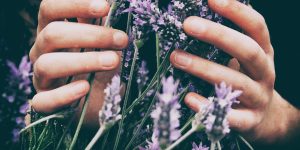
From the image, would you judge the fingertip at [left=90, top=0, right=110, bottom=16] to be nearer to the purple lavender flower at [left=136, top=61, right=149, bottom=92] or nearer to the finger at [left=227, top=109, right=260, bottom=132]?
the purple lavender flower at [left=136, top=61, right=149, bottom=92]

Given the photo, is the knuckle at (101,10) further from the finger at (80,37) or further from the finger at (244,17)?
the finger at (244,17)

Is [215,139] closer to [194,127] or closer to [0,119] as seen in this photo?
[194,127]

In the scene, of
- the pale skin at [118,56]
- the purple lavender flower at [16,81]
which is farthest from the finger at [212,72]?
the purple lavender flower at [16,81]

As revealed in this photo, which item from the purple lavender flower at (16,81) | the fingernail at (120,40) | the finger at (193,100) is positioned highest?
the purple lavender flower at (16,81)

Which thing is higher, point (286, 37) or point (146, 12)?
point (146, 12)

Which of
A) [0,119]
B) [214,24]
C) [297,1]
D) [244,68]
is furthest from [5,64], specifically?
[297,1]

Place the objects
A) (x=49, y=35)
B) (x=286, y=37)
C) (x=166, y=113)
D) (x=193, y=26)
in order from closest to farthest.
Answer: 1. (x=166, y=113)
2. (x=193, y=26)
3. (x=49, y=35)
4. (x=286, y=37)

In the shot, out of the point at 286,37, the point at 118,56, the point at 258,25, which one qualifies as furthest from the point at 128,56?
the point at 286,37

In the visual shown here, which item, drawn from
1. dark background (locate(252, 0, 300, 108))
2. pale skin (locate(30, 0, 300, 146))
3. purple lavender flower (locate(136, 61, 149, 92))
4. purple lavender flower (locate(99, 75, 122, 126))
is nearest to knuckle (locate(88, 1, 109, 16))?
pale skin (locate(30, 0, 300, 146))

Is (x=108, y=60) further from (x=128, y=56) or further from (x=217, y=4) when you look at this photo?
(x=217, y=4)
